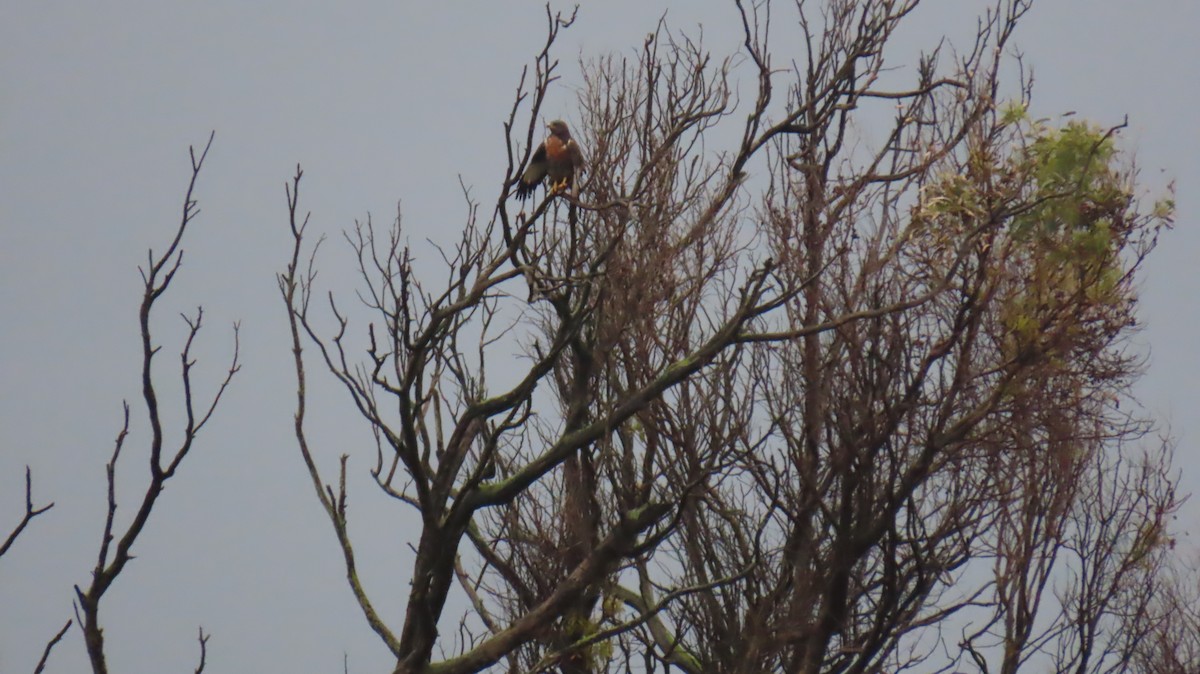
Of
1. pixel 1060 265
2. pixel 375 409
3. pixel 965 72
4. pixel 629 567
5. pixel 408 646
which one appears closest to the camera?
pixel 408 646

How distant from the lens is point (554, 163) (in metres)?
8.16

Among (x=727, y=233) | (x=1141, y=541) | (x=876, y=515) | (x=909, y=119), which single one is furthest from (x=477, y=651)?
(x=1141, y=541)

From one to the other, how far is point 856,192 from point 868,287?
88cm

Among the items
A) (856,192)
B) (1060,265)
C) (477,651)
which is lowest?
(477,651)

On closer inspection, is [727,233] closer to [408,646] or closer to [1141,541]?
[408,646]

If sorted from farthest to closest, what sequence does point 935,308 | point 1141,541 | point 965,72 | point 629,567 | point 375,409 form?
point 1141,541 < point 629,567 < point 965,72 < point 935,308 < point 375,409

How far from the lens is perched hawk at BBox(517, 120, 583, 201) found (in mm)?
8008

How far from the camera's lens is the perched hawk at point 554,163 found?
801 centimetres

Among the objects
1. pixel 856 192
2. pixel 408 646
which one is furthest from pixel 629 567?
pixel 408 646

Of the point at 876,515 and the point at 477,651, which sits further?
the point at 876,515

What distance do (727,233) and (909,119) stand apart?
157cm

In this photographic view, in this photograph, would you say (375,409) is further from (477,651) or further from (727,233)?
(727,233)

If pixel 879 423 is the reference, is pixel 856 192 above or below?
above

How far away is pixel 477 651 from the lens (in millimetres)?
6383
